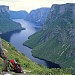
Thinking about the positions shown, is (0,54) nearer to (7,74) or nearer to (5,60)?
(5,60)

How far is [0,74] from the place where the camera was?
3100 centimetres

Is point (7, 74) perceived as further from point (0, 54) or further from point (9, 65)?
point (0, 54)

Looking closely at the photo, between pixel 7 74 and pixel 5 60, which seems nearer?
pixel 5 60

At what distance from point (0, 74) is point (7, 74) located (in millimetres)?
955

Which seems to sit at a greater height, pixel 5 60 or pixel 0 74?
pixel 5 60

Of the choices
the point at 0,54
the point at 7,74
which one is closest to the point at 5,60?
the point at 0,54

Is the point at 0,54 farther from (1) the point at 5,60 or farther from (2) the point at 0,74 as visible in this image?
(2) the point at 0,74

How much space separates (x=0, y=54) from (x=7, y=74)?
454 centimetres

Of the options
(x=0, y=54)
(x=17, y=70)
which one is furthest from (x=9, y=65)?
(x=0, y=54)

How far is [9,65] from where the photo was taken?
30547mm

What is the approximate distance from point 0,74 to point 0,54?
401 centimetres

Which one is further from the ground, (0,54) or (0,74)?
(0,54)

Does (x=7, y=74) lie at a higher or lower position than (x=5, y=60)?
lower

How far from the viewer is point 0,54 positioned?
27875 mm
